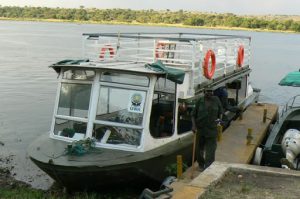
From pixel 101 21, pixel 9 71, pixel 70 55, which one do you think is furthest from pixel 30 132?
pixel 101 21

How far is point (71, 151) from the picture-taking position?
881 centimetres

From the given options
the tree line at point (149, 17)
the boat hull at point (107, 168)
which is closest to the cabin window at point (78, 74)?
the boat hull at point (107, 168)

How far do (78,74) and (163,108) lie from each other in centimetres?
200

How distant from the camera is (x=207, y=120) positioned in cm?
904

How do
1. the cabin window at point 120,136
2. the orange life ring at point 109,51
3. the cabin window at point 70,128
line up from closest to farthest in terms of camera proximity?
the cabin window at point 120,136
the cabin window at point 70,128
the orange life ring at point 109,51

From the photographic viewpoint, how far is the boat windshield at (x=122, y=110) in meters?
9.10

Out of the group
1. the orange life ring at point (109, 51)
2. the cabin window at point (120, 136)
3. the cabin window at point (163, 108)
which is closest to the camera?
the cabin window at point (120, 136)

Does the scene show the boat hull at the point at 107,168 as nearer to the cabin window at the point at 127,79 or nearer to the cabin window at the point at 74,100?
the cabin window at the point at 74,100

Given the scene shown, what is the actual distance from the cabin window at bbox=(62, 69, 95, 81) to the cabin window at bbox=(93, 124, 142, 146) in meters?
1.11

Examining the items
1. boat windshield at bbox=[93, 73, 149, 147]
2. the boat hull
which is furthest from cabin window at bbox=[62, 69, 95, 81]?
the boat hull

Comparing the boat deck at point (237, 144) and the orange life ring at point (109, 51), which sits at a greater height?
the orange life ring at point (109, 51)

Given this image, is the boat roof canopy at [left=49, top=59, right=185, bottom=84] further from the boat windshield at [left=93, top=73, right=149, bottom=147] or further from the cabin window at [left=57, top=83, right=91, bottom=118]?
the cabin window at [left=57, top=83, right=91, bottom=118]

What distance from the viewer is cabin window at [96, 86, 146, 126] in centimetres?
915

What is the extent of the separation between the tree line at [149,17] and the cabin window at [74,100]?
98.0 meters
